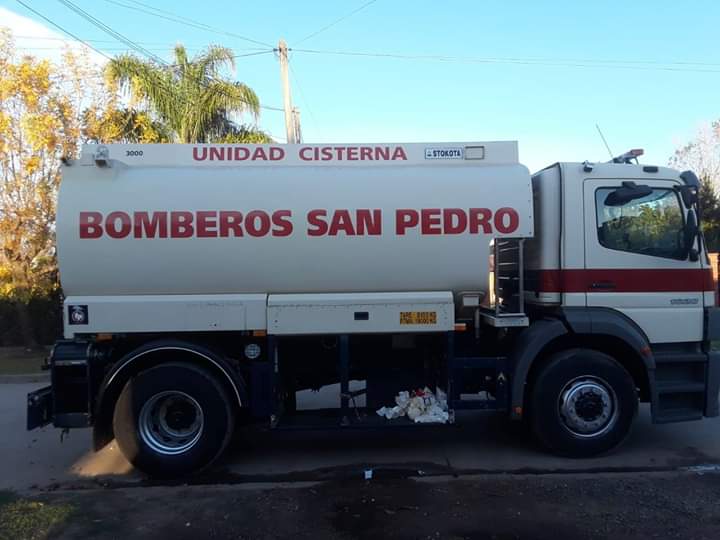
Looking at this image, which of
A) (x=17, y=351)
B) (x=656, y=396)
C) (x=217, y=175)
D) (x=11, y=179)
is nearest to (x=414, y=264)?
(x=217, y=175)

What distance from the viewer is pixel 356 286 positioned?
5.89m

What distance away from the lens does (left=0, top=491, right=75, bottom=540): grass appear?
444cm

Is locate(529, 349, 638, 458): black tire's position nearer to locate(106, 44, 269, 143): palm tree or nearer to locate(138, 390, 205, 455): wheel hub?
locate(138, 390, 205, 455): wheel hub

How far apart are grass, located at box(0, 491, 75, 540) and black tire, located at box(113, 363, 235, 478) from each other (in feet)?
2.80

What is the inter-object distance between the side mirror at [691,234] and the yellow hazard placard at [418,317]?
257 cm

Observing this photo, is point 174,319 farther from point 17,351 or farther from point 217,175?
point 17,351

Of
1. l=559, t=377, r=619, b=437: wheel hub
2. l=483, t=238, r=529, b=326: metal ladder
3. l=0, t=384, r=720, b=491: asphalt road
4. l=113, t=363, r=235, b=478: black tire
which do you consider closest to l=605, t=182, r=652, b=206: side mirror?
l=483, t=238, r=529, b=326: metal ladder

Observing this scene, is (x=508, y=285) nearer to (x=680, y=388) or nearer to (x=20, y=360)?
(x=680, y=388)

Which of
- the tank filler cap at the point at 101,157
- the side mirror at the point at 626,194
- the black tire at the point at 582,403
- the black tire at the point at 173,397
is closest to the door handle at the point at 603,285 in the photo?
the black tire at the point at 582,403

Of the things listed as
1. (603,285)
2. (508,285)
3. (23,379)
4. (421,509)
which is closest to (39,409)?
(421,509)

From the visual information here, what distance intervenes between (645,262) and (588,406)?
1.50 metres

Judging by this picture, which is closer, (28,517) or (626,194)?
(28,517)

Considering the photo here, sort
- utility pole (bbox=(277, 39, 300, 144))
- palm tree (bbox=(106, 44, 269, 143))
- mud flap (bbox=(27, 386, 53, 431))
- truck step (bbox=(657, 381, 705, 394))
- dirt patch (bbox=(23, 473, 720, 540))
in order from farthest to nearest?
utility pole (bbox=(277, 39, 300, 144)) → palm tree (bbox=(106, 44, 269, 143)) → truck step (bbox=(657, 381, 705, 394)) → mud flap (bbox=(27, 386, 53, 431)) → dirt patch (bbox=(23, 473, 720, 540))

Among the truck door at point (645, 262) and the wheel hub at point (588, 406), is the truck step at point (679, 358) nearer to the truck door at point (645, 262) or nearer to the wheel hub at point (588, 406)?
the truck door at point (645, 262)
